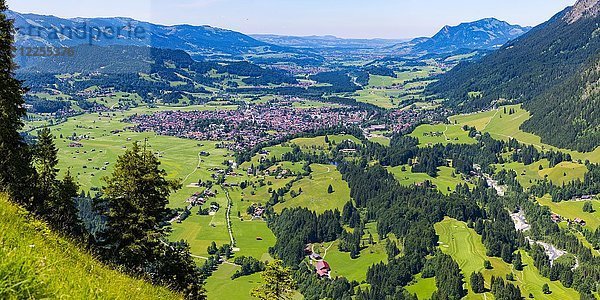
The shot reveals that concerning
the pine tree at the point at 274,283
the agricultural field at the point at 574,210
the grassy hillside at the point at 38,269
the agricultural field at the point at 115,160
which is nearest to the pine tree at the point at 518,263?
the agricultural field at the point at 574,210

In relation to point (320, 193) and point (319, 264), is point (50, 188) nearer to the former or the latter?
point (319, 264)

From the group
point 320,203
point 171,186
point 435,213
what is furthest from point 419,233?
point 171,186

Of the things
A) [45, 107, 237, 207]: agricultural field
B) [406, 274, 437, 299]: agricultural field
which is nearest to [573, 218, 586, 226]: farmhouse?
[406, 274, 437, 299]: agricultural field

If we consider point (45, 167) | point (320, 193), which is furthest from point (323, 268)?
point (45, 167)

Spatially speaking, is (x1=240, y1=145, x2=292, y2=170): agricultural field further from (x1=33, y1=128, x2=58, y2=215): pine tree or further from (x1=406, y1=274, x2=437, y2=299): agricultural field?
(x1=33, y1=128, x2=58, y2=215): pine tree

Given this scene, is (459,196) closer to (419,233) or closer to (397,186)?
(397,186)
